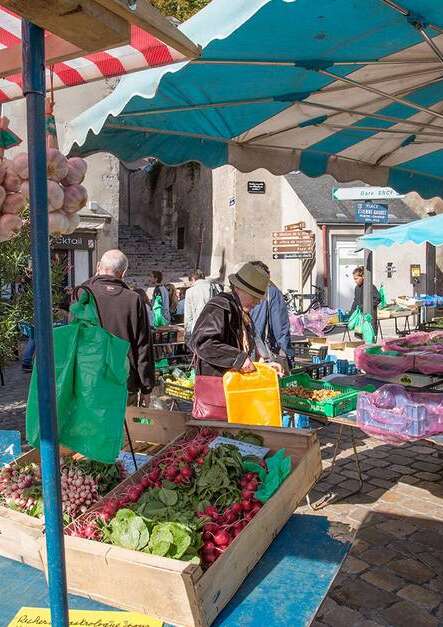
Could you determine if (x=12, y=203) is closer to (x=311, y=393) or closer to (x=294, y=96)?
(x=294, y=96)

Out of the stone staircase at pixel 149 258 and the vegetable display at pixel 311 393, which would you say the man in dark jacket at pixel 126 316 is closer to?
the vegetable display at pixel 311 393

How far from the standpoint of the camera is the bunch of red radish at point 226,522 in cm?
202

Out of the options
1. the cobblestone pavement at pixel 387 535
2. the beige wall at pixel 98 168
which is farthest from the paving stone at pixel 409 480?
the beige wall at pixel 98 168

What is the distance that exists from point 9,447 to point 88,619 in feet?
4.31

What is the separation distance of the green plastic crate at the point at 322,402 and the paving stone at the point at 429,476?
3.36 ft

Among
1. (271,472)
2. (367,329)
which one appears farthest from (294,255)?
(271,472)

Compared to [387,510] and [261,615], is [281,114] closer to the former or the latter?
[387,510]

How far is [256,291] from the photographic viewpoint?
4.07 m

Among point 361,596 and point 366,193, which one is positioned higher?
point 366,193

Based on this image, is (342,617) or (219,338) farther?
(219,338)

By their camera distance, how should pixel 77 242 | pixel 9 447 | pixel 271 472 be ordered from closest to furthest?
pixel 271 472 → pixel 9 447 → pixel 77 242

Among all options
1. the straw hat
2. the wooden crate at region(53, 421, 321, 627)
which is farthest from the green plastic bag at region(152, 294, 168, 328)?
the wooden crate at region(53, 421, 321, 627)

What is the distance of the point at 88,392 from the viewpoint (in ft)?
7.52

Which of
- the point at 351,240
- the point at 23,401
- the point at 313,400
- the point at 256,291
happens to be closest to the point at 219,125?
the point at 256,291
